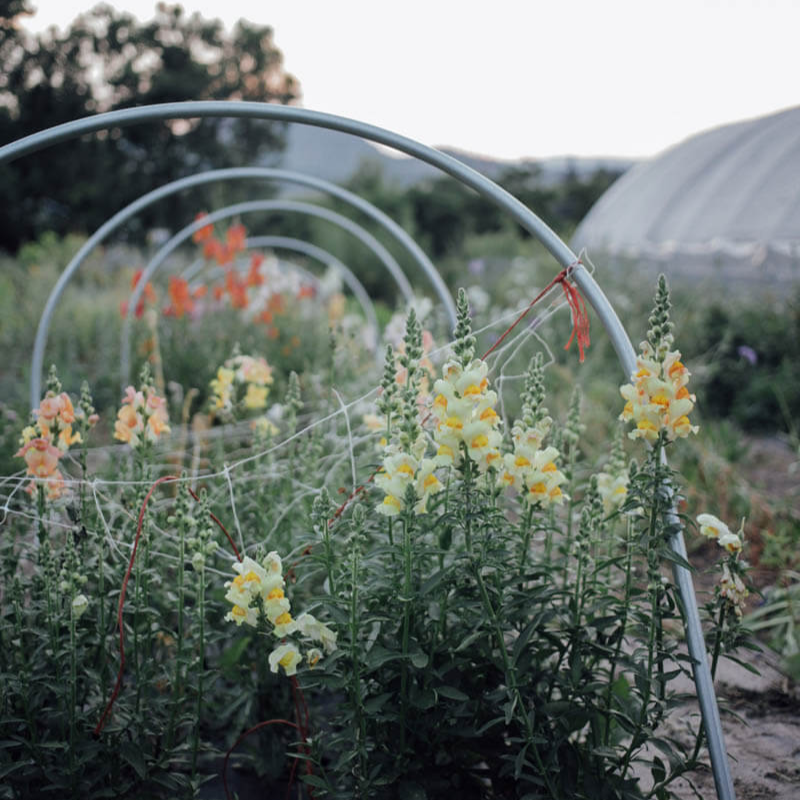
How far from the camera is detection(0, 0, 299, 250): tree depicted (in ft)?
67.6

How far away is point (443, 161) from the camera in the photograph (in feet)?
5.86

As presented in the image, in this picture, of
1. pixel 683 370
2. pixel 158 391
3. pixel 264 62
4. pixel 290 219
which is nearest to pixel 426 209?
pixel 290 219

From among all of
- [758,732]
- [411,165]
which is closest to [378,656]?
[758,732]

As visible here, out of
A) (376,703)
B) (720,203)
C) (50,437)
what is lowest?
(376,703)

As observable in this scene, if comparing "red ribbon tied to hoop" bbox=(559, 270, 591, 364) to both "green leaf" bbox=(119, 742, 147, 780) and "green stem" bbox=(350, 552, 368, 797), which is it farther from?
"green leaf" bbox=(119, 742, 147, 780)

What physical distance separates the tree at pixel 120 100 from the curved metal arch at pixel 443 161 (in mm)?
19506

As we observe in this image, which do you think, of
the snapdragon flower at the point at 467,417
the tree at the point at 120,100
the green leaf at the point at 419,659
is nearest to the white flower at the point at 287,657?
the green leaf at the point at 419,659

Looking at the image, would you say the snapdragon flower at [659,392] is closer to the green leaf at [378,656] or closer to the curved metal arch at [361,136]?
the curved metal arch at [361,136]

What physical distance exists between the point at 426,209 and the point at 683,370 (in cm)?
1824

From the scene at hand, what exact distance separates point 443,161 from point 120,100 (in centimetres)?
2417

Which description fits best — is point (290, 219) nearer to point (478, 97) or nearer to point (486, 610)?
point (478, 97)

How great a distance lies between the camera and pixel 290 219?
18984 millimetres

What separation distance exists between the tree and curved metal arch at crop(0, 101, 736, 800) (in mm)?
19506

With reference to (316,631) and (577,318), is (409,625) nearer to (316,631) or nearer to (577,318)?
(316,631)
